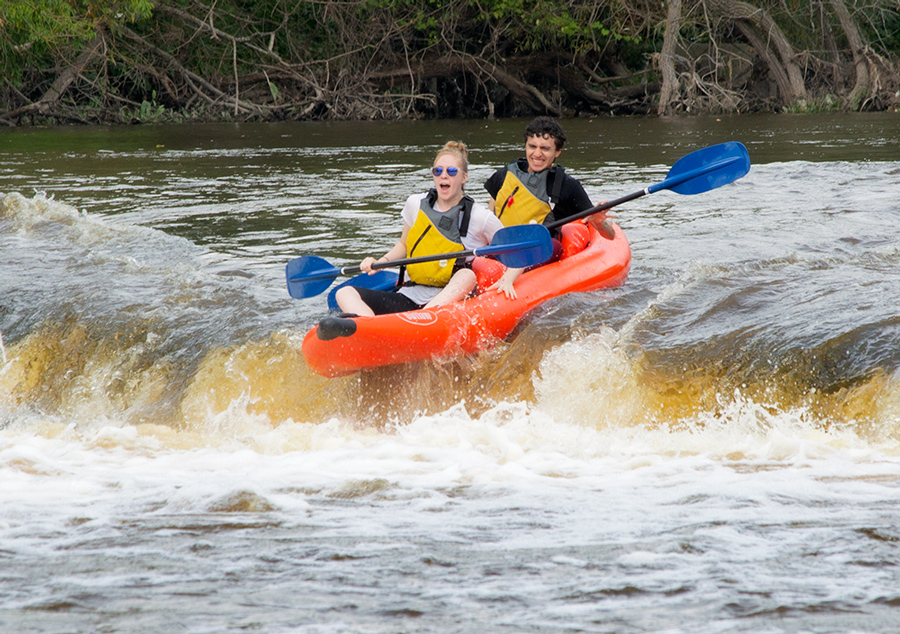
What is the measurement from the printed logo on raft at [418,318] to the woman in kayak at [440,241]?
18 centimetres

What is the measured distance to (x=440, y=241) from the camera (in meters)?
4.18

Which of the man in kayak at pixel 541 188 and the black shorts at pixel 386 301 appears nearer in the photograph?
the black shorts at pixel 386 301

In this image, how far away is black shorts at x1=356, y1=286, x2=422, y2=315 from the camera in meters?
4.11

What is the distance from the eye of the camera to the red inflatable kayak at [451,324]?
148 inches

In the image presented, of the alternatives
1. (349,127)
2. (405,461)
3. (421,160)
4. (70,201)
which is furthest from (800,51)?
(405,461)

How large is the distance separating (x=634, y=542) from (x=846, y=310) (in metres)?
1.95

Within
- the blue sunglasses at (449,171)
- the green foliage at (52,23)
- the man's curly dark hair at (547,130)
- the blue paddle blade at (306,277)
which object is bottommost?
the blue paddle blade at (306,277)

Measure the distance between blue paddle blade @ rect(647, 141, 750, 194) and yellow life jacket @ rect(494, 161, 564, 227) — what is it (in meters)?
0.69

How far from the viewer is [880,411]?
3.33 meters

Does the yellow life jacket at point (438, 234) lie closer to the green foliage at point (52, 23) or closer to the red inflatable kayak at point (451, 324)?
the red inflatable kayak at point (451, 324)

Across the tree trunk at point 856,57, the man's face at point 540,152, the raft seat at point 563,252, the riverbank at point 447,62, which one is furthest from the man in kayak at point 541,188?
the tree trunk at point 856,57

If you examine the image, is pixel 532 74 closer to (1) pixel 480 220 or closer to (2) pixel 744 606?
(1) pixel 480 220

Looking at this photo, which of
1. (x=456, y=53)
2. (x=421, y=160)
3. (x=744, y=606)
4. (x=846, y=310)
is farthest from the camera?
(x=456, y=53)

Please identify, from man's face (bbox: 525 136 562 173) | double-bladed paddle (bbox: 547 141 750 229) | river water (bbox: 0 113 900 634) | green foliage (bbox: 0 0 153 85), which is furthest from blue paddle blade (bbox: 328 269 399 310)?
green foliage (bbox: 0 0 153 85)
